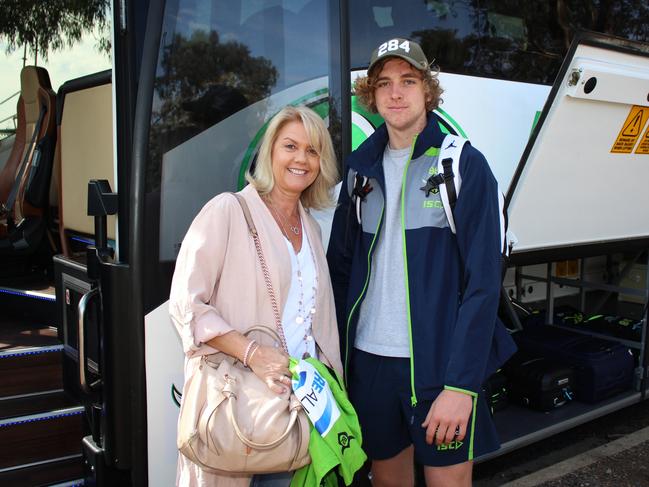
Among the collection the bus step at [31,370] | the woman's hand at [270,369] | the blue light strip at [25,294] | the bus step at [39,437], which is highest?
the woman's hand at [270,369]

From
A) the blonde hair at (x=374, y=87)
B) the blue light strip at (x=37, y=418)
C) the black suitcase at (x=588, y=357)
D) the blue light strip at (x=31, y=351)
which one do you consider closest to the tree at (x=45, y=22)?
the blue light strip at (x=31, y=351)

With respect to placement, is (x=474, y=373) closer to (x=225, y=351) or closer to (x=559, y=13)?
(x=225, y=351)

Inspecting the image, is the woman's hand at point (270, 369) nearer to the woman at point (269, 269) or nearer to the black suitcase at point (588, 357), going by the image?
the woman at point (269, 269)

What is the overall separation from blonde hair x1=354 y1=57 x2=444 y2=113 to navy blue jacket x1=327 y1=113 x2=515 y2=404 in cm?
5

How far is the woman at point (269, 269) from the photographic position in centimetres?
169

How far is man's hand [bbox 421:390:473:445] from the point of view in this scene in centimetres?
176

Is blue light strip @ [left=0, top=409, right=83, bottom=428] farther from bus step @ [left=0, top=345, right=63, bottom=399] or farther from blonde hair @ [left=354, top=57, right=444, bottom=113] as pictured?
blonde hair @ [left=354, top=57, right=444, bottom=113]

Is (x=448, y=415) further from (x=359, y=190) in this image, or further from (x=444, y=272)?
(x=359, y=190)

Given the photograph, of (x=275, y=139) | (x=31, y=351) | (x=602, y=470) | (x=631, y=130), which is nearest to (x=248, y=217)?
(x=275, y=139)

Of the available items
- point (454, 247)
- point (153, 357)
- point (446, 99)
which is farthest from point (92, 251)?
point (446, 99)

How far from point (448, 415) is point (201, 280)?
777 millimetres

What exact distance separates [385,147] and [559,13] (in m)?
2.00

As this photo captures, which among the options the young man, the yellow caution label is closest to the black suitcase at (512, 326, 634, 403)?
the yellow caution label

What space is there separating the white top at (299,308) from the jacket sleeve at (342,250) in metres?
0.24
